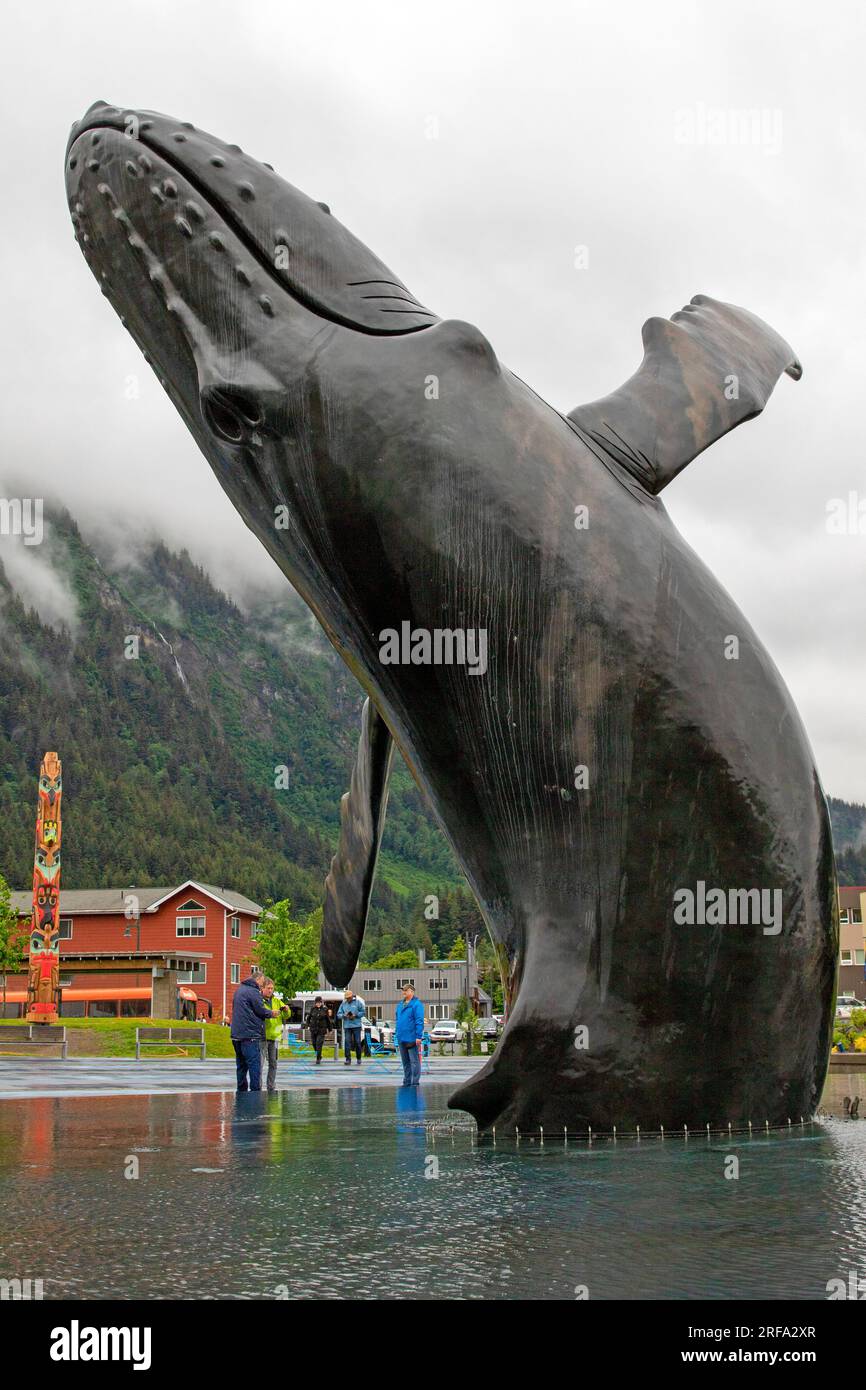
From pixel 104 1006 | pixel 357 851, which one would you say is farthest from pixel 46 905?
pixel 357 851

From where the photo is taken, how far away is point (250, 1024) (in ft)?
54.1

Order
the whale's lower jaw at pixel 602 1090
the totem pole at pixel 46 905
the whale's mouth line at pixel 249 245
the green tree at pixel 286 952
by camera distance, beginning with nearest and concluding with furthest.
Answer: the whale's lower jaw at pixel 602 1090
the whale's mouth line at pixel 249 245
the totem pole at pixel 46 905
the green tree at pixel 286 952

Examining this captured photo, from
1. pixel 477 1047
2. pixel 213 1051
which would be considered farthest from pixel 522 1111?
pixel 477 1047

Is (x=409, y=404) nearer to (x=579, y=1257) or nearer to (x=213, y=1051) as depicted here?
(x=579, y=1257)

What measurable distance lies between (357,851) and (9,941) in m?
79.7

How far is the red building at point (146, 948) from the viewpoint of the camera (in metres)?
86.4

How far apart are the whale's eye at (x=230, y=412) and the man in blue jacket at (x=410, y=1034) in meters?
12.1

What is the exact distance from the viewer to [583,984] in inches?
225

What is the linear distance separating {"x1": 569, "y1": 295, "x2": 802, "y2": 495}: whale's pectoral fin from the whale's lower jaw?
9.85 ft

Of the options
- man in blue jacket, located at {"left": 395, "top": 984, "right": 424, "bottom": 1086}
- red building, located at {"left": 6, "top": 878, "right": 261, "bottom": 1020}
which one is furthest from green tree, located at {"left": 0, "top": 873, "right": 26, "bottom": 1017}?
man in blue jacket, located at {"left": 395, "top": 984, "right": 424, "bottom": 1086}
